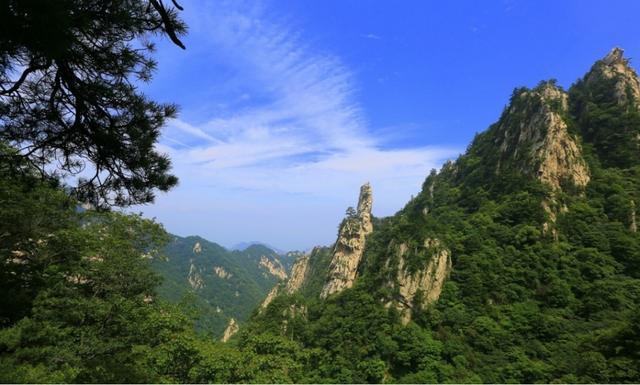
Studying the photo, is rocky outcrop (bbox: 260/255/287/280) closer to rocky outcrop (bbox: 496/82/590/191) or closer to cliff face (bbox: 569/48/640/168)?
rocky outcrop (bbox: 496/82/590/191)

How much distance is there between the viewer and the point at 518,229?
1512 inches

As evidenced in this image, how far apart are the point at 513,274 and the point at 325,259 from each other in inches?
1791

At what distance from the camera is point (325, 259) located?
250 feet

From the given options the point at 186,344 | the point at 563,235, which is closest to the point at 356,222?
the point at 563,235

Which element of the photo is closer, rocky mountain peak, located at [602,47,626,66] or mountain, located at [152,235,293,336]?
rocky mountain peak, located at [602,47,626,66]

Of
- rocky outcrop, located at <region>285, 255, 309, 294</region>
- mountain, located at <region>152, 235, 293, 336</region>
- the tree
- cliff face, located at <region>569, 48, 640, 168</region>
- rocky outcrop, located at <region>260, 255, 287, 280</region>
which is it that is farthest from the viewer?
rocky outcrop, located at <region>260, 255, 287, 280</region>

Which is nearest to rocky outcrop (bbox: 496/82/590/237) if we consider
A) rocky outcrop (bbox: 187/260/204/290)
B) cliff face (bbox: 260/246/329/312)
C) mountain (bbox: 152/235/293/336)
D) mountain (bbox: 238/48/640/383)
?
mountain (bbox: 238/48/640/383)

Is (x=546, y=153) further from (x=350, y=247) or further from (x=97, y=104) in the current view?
(x=97, y=104)

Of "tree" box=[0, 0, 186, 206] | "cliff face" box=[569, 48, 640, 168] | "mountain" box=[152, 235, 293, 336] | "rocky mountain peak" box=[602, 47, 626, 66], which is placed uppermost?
"rocky mountain peak" box=[602, 47, 626, 66]

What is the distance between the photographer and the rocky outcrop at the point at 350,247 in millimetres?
50713

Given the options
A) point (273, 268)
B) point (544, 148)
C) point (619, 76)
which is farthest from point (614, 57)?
point (273, 268)

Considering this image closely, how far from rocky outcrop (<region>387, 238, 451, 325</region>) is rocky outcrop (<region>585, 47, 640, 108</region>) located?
34.8 meters

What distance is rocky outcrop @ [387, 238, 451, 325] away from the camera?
35531 mm

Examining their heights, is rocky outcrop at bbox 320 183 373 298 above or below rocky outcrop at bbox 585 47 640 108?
below
